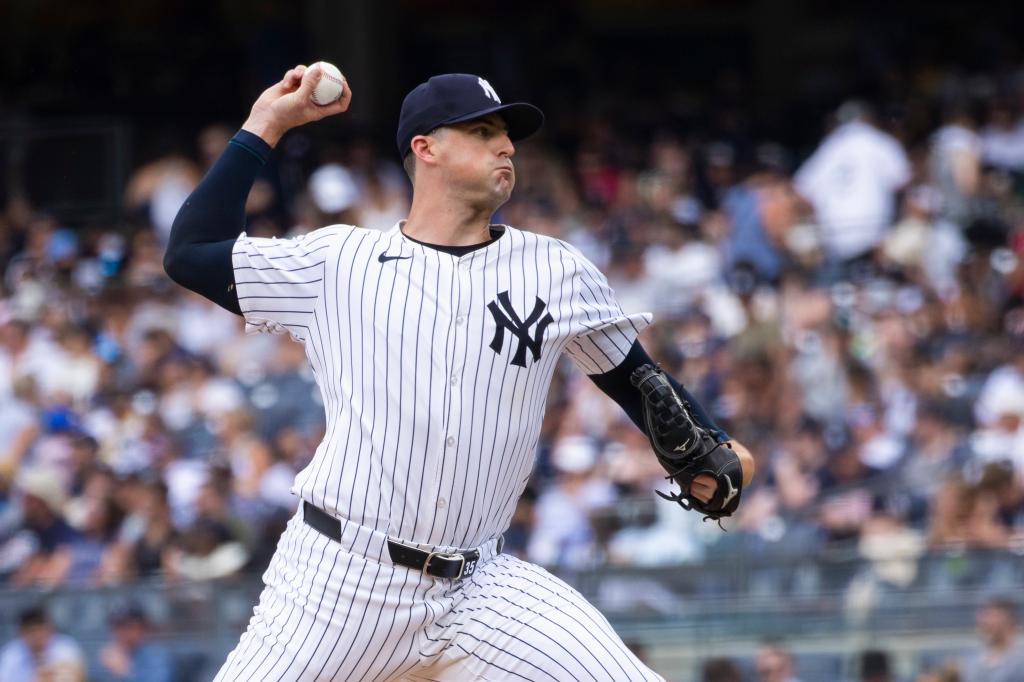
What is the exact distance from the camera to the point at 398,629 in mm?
3537

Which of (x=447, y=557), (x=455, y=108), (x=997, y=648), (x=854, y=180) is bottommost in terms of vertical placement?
(x=997, y=648)

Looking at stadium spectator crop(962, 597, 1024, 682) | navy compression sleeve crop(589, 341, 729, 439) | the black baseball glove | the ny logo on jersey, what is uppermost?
the ny logo on jersey

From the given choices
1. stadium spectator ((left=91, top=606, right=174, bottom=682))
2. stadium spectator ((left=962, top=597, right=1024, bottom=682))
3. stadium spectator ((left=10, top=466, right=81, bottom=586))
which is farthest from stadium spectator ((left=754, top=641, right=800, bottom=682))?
stadium spectator ((left=10, top=466, right=81, bottom=586))

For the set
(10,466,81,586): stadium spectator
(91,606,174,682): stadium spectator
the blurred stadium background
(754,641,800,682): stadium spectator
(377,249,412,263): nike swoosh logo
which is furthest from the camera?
(10,466,81,586): stadium spectator

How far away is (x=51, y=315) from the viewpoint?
34.7ft

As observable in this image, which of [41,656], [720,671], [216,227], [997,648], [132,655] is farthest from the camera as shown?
[41,656]

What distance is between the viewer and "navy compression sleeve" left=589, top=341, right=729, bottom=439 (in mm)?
3844

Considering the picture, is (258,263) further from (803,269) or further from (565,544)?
(803,269)

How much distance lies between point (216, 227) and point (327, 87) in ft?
1.22

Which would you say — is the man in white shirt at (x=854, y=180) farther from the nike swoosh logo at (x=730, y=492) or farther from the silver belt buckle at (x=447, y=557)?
the silver belt buckle at (x=447, y=557)

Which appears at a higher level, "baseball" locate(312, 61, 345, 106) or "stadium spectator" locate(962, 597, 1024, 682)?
"baseball" locate(312, 61, 345, 106)

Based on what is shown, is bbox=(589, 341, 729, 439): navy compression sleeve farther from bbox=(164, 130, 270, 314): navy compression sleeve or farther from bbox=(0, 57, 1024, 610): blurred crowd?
bbox=(0, 57, 1024, 610): blurred crowd

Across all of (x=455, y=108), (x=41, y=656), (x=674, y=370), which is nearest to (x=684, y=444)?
(x=455, y=108)

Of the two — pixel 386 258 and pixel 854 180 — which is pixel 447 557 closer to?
pixel 386 258
